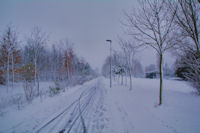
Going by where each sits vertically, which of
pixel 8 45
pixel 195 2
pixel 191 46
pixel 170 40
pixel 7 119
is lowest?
pixel 7 119

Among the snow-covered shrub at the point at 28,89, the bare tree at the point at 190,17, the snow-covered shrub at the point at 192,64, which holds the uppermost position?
the bare tree at the point at 190,17

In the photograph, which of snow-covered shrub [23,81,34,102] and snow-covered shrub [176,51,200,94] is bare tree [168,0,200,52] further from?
snow-covered shrub [23,81,34,102]

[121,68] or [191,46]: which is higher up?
[191,46]

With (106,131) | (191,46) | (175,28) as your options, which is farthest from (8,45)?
(191,46)

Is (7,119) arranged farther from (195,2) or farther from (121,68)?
(121,68)

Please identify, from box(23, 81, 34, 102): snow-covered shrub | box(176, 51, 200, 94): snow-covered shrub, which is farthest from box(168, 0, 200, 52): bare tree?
box(23, 81, 34, 102): snow-covered shrub

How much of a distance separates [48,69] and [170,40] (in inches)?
1558

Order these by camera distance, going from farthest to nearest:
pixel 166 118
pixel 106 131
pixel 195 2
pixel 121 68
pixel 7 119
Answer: pixel 121 68 < pixel 7 119 < pixel 166 118 < pixel 195 2 < pixel 106 131

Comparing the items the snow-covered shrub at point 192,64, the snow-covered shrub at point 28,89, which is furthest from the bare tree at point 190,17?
the snow-covered shrub at point 28,89

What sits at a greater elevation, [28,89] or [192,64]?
[192,64]

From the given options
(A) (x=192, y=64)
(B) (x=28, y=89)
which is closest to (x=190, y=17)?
(A) (x=192, y=64)

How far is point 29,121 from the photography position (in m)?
3.95

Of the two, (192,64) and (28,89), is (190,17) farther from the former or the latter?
(28,89)

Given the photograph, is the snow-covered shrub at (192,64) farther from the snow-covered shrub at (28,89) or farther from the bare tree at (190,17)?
the snow-covered shrub at (28,89)
